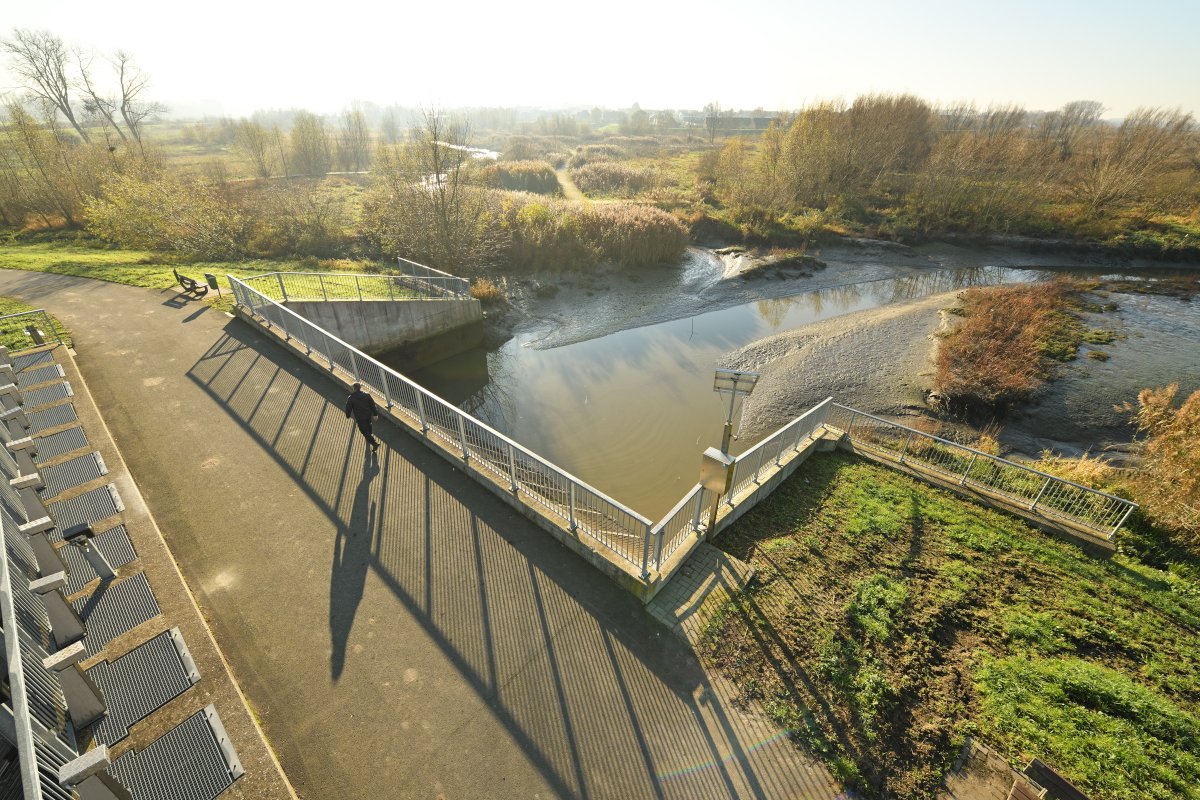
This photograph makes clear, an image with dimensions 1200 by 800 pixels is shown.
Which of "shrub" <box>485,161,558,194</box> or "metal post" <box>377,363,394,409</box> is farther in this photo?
"shrub" <box>485,161,558,194</box>

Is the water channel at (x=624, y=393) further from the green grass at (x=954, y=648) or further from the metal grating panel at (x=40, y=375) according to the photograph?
the metal grating panel at (x=40, y=375)

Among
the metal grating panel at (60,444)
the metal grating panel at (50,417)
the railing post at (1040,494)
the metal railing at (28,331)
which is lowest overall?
the railing post at (1040,494)

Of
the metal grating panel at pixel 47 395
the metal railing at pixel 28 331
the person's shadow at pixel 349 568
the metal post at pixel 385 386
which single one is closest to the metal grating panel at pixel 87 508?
the person's shadow at pixel 349 568

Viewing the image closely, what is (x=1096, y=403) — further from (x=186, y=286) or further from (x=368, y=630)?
(x=186, y=286)

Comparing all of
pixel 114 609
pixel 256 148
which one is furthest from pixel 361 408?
Result: pixel 256 148

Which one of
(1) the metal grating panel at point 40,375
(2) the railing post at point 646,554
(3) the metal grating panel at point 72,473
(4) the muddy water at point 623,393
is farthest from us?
(4) the muddy water at point 623,393

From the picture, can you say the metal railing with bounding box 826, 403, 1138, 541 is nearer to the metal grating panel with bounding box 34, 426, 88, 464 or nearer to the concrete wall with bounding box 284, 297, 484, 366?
the concrete wall with bounding box 284, 297, 484, 366

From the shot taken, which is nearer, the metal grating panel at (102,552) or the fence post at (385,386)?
the metal grating panel at (102,552)

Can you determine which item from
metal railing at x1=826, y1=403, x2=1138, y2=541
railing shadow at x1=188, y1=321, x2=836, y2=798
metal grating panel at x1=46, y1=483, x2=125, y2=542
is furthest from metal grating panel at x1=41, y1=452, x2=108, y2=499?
metal railing at x1=826, y1=403, x2=1138, y2=541
